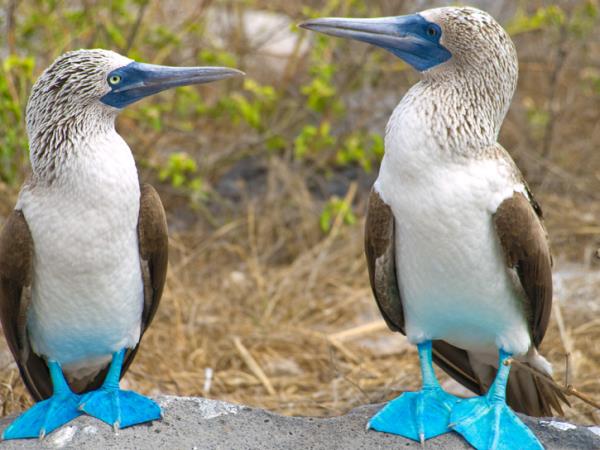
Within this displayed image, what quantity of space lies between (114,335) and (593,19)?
4864mm

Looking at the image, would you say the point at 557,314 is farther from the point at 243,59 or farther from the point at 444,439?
the point at 243,59

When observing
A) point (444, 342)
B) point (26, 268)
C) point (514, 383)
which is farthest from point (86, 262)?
point (514, 383)

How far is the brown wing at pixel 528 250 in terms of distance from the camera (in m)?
2.90

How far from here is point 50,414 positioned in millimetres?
3041

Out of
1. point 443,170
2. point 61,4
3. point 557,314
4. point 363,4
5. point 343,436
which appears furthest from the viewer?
point 363,4

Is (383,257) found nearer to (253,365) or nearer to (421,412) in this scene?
(421,412)

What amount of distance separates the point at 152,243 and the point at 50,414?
0.64 meters

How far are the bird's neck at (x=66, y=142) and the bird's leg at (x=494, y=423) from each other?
1.41m

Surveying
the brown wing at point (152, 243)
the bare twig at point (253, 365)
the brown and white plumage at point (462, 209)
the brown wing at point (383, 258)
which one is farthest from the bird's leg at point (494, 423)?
the bare twig at point (253, 365)

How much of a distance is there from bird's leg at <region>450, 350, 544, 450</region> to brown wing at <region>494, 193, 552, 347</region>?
0.66 feet

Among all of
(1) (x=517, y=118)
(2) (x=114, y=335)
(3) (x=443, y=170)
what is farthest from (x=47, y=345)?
(1) (x=517, y=118)

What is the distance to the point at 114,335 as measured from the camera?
310 centimetres

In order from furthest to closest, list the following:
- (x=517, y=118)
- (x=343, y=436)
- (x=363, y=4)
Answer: (x=517, y=118)
(x=363, y=4)
(x=343, y=436)

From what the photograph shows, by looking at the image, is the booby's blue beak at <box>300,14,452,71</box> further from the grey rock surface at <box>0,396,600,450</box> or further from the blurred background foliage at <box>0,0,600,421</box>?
the blurred background foliage at <box>0,0,600,421</box>
